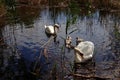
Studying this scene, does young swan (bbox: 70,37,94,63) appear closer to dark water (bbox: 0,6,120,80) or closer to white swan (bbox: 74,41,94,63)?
white swan (bbox: 74,41,94,63)

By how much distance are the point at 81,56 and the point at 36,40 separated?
3.60 metres

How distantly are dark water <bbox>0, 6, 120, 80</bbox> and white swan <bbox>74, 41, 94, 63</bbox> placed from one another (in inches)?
12.2

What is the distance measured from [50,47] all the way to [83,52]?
2.19m

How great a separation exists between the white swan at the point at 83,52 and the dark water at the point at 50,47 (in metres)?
0.31

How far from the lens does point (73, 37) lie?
13.6 meters

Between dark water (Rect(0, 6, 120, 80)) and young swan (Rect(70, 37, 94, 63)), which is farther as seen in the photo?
young swan (Rect(70, 37, 94, 63))

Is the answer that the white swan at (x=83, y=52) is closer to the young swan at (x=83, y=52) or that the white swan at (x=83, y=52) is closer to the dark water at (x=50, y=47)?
the young swan at (x=83, y=52)

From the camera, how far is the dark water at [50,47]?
361 inches

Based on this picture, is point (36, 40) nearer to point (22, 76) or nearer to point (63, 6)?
point (22, 76)

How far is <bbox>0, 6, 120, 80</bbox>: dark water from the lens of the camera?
916 cm

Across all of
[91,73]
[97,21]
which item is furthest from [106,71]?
[97,21]

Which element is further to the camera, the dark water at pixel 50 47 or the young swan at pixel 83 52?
the young swan at pixel 83 52

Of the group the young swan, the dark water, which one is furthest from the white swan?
the dark water

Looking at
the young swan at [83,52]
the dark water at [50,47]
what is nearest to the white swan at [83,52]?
the young swan at [83,52]
